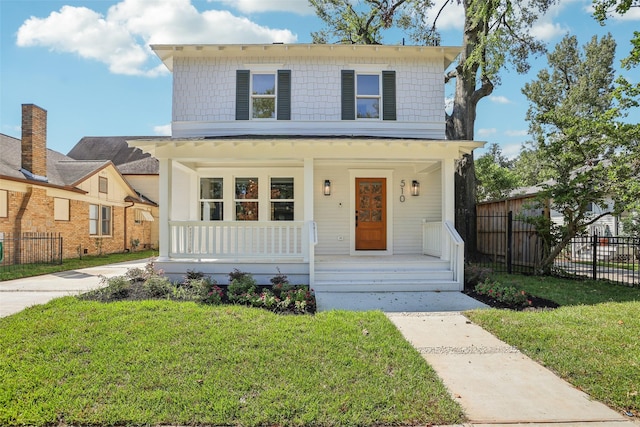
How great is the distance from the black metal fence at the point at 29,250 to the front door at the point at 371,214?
1138 centimetres

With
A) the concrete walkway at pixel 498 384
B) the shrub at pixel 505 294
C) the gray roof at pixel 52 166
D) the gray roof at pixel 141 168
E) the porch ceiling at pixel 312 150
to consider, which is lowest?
the concrete walkway at pixel 498 384

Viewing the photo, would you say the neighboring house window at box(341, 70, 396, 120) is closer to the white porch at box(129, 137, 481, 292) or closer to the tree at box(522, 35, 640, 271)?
the white porch at box(129, 137, 481, 292)

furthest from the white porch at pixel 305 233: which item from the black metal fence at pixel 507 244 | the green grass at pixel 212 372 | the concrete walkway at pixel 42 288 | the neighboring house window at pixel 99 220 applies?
the neighboring house window at pixel 99 220

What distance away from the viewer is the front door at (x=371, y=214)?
34.7 ft

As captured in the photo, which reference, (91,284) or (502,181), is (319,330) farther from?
(502,181)

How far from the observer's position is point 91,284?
358 inches

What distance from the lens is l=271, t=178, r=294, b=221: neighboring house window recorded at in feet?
34.7

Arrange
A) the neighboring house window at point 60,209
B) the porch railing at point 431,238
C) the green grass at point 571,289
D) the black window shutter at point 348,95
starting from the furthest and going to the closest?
the neighboring house window at point 60,209 < the black window shutter at point 348,95 < the porch railing at point 431,238 < the green grass at point 571,289

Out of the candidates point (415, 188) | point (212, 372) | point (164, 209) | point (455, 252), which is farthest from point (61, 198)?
point (455, 252)

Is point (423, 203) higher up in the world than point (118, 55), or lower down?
lower down

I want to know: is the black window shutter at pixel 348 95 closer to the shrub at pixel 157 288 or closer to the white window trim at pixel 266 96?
the white window trim at pixel 266 96

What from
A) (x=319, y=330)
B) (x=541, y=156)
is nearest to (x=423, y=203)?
(x=541, y=156)

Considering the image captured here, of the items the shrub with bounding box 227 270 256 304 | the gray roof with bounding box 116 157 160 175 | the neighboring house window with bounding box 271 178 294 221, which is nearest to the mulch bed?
the shrub with bounding box 227 270 256 304

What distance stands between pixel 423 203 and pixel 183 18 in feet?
28.9
